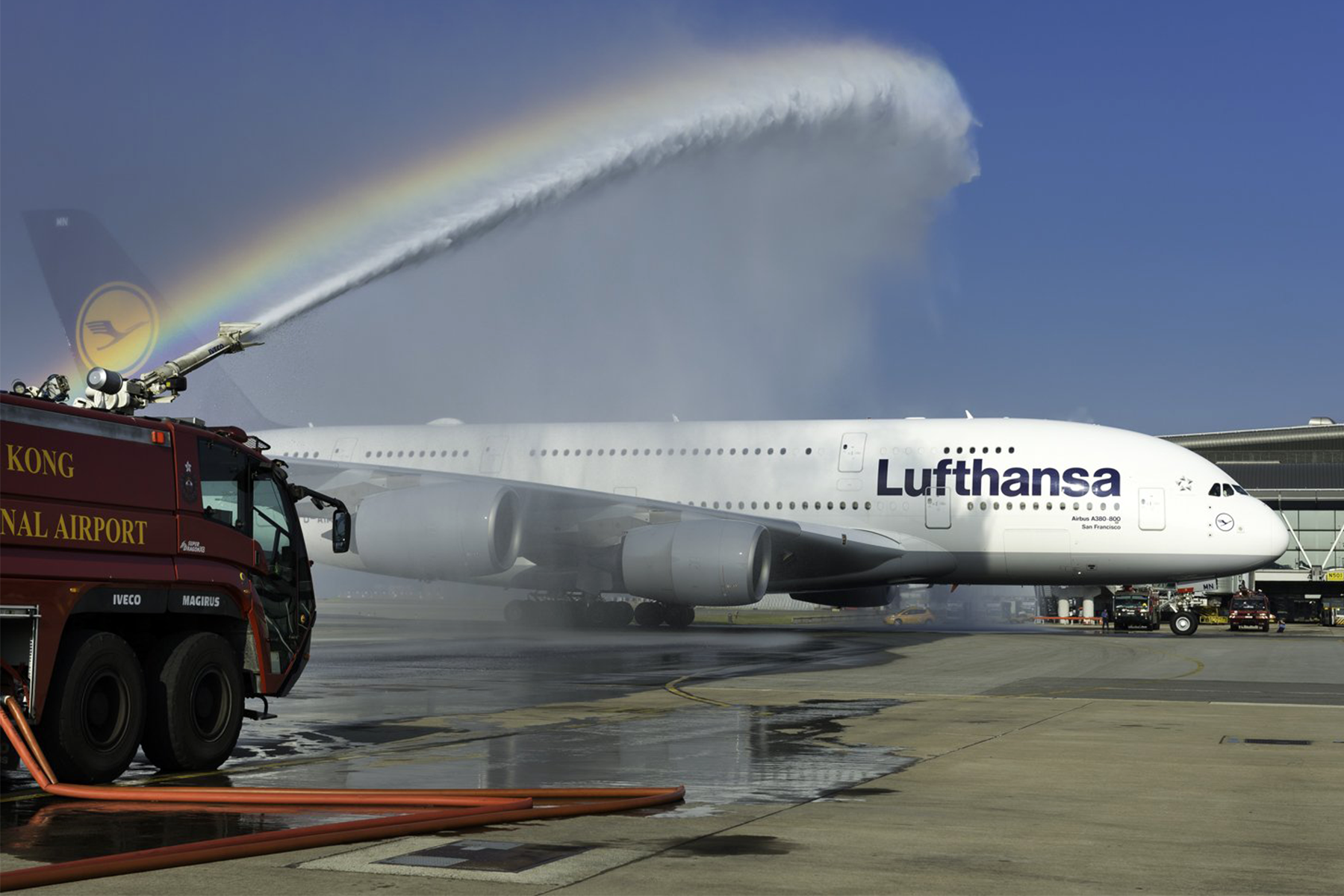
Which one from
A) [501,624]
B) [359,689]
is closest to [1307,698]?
[359,689]

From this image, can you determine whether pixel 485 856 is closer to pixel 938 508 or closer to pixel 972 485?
pixel 938 508

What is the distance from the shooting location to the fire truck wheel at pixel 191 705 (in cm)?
1112

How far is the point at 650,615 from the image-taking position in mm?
40250

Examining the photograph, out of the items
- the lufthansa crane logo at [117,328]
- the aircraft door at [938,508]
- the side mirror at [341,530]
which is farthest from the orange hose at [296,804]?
the aircraft door at [938,508]

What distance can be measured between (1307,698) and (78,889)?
1659 centimetres

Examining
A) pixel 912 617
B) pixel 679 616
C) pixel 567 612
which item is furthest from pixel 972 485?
pixel 912 617

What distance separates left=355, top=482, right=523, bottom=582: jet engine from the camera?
32.9 m

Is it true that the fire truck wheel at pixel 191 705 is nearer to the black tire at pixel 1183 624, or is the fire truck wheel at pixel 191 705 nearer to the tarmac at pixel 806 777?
the tarmac at pixel 806 777

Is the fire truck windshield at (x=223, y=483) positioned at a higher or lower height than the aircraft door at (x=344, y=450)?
lower

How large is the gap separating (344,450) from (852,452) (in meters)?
14.9

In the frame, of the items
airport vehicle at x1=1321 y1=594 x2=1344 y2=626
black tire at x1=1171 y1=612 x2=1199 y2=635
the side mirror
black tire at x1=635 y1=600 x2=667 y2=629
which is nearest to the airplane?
black tire at x1=635 y1=600 x2=667 y2=629

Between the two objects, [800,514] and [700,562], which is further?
[800,514]

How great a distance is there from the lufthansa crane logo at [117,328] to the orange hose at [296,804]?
42.4 feet

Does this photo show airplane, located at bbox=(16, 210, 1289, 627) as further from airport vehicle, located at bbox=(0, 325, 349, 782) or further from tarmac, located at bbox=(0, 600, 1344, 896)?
airport vehicle, located at bbox=(0, 325, 349, 782)
